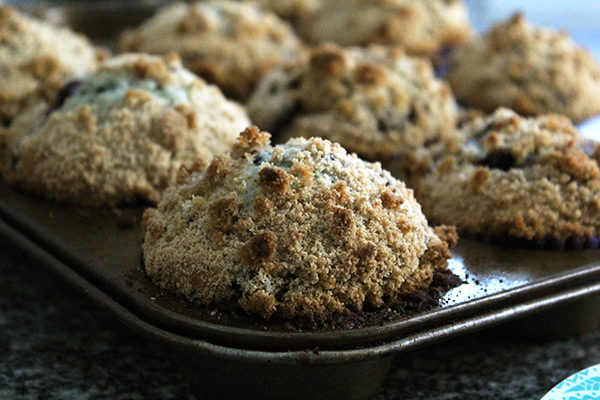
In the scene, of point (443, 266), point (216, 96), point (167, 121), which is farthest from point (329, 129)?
point (443, 266)

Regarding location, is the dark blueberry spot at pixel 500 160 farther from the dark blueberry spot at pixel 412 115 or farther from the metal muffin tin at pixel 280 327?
the dark blueberry spot at pixel 412 115

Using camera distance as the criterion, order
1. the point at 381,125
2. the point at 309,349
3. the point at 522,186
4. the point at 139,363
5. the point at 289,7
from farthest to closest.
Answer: the point at 289,7
the point at 381,125
the point at 522,186
the point at 139,363
the point at 309,349

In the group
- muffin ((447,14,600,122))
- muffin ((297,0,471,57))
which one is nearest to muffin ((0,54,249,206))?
muffin ((447,14,600,122))

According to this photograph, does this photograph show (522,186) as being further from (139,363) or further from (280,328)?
(139,363)

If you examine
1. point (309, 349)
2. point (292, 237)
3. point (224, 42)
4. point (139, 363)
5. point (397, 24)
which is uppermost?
point (397, 24)

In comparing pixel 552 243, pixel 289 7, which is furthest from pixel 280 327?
pixel 289 7

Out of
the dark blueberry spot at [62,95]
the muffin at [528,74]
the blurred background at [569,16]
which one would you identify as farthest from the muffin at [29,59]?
the blurred background at [569,16]
